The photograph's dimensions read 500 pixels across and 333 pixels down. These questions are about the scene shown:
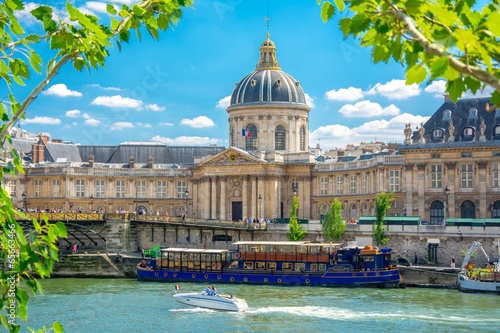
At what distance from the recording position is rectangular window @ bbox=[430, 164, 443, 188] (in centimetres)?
7162

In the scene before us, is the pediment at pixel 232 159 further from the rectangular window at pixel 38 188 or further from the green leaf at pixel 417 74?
the green leaf at pixel 417 74

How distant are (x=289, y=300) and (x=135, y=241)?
3085 centimetres

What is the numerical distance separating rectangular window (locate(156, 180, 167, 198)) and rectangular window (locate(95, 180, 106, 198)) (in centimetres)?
636

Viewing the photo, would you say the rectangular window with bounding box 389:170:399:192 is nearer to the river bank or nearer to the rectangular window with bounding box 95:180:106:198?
the river bank

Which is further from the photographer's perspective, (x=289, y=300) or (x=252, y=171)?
(x=252, y=171)

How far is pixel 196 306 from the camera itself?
4684cm

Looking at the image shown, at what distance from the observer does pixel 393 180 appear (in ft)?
255

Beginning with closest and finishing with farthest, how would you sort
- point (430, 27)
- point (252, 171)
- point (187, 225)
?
point (430, 27) < point (187, 225) < point (252, 171)

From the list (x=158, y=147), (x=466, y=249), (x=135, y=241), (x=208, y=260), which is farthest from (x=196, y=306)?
(x=158, y=147)

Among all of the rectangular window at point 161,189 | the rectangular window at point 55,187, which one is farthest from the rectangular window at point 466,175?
the rectangular window at point 55,187

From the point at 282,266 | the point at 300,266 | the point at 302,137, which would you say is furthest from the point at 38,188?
the point at 300,266

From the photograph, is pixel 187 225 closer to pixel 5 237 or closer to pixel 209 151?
pixel 209 151

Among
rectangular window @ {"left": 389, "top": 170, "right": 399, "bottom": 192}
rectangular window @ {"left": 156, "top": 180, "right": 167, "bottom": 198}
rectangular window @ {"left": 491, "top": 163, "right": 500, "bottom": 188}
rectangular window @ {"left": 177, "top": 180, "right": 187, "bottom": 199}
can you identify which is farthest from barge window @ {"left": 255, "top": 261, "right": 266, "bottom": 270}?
rectangular window @ {"left": 156, "top": 180, "right": 167, "bottom": 198}

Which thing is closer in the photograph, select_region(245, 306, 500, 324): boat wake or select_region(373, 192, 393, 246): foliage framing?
select_region(245, 306, 500, 324): boat wake
